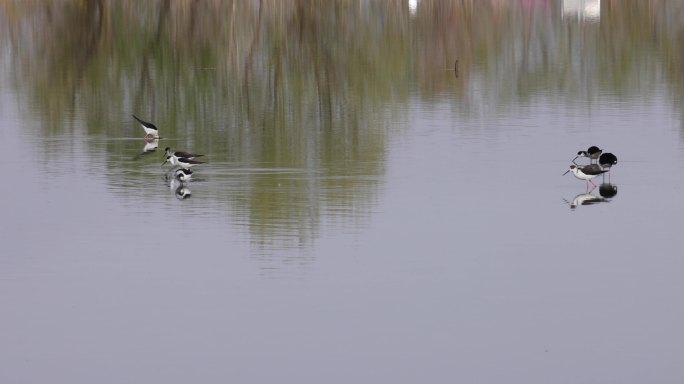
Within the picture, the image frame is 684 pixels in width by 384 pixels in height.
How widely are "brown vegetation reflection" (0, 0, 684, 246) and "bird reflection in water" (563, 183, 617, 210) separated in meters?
1.82

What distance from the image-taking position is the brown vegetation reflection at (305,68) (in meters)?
17.5

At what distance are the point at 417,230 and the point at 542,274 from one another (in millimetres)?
1751

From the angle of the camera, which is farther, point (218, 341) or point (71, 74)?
point (71, 74)

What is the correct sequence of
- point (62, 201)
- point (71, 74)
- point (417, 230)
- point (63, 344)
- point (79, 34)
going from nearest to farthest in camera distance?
point (63, 344), point (417, 230), point (62, 201), point (71, 74), point (79, 34)

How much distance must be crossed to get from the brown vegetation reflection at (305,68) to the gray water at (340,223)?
0.09 m

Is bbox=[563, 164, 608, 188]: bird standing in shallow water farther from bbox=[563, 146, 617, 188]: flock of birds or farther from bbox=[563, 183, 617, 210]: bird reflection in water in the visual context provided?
bbox=[563, 183, 617, 210]: bird reflection in water

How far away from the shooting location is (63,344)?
9.38 meters

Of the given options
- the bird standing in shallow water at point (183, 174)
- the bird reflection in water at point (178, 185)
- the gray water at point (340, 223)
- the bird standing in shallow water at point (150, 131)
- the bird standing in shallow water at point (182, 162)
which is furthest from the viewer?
the bird standing in shallow water at point (150, 131)

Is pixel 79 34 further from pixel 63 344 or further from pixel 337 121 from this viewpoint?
pixel 63 344

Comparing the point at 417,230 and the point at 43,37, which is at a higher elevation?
the point at 43,37

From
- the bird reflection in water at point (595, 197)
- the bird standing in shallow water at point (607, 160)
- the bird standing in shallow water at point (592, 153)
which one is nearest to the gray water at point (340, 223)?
the bird reflection in water at point (595, 197)

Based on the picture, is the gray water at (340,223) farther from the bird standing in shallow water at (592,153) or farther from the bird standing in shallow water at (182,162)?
the bird standing in shallow water at (592,153)

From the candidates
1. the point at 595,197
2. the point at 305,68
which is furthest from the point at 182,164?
the point at 305,68

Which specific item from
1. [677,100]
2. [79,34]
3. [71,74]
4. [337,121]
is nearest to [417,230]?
[337,121]
